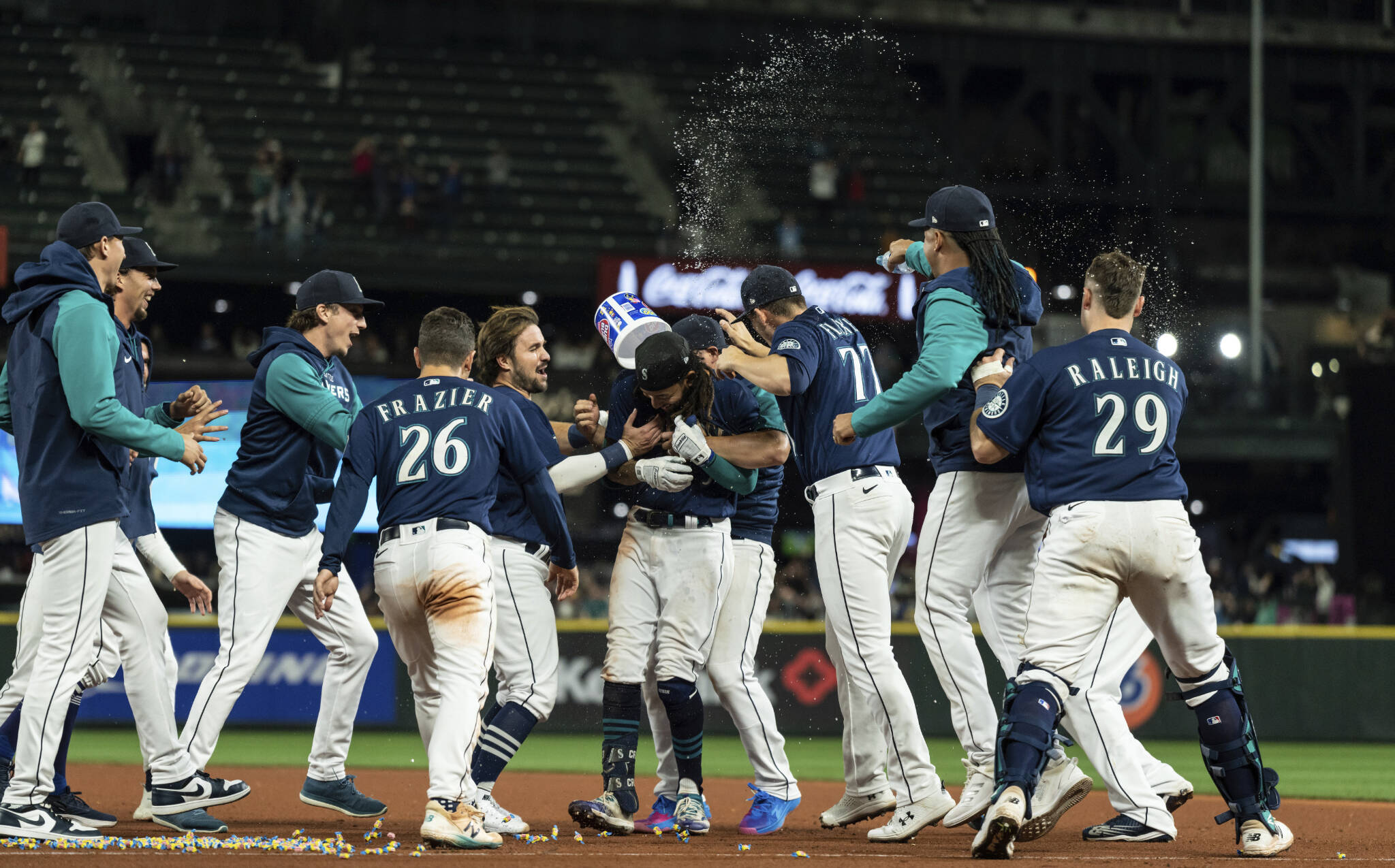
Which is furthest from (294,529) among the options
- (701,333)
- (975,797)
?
(975,797)

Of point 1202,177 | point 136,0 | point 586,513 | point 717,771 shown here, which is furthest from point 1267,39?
point 717,771

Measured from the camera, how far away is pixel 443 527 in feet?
18.1

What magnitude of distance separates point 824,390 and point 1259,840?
2.44 metres

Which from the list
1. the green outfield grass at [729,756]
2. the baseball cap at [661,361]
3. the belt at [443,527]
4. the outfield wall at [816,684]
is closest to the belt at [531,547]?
the belt at [443,527]

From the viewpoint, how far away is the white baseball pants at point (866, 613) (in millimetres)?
6043

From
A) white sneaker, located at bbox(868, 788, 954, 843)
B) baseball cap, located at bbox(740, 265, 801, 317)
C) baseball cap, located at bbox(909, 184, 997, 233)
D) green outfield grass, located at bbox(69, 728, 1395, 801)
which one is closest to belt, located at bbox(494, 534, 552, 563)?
baseball cap, located at bbox(740, 265, 801, 317)

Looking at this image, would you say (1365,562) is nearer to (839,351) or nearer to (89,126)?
(839,351)

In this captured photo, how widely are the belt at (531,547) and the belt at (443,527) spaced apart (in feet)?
1.87

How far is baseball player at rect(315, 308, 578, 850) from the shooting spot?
536cm

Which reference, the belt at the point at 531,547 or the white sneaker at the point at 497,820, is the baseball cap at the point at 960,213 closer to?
the belt at the point at 531,547

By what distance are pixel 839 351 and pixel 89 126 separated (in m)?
21.0

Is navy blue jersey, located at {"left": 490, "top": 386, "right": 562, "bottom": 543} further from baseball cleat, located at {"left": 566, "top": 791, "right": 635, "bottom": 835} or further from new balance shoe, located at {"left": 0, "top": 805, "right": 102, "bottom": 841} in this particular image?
new balance shoe, located at {"left": 0, "top": 805, "right": 102, "bottom": 841}

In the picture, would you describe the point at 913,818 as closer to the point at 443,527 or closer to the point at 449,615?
the point at 449,615

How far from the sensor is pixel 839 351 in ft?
20.8
